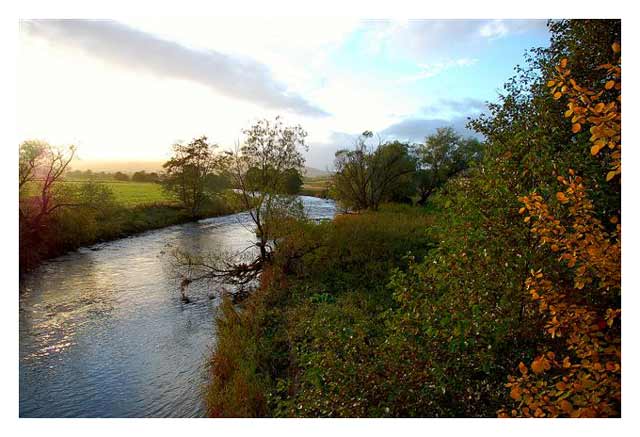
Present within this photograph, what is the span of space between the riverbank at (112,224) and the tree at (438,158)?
15755 mm

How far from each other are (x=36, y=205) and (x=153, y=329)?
9736mm

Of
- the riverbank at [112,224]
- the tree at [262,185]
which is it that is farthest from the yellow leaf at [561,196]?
the riverbank at [112,224]

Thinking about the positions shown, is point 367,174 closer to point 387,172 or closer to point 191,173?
point 387,172

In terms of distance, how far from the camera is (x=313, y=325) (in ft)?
19.4

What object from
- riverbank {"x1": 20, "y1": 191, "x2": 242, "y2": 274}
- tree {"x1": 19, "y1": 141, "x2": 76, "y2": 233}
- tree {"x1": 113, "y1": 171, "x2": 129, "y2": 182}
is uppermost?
tree {"x1": 113, "y1": 171, "x2": 129, "y2": 182}

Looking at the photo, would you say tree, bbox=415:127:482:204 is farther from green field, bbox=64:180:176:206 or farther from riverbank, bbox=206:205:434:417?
green field, bbox=64:180:176:206

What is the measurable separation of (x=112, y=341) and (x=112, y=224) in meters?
14.3

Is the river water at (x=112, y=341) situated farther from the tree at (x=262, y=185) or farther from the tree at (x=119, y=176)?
the tree at (x=119, y=176)

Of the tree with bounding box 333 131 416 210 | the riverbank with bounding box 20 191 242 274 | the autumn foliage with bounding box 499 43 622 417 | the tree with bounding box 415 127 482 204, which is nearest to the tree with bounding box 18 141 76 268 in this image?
the riverbank with bounding box 20 191 242 274

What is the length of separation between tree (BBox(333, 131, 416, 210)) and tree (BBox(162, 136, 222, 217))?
11479mm

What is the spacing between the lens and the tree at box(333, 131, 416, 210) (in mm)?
24375

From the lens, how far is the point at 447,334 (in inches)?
158

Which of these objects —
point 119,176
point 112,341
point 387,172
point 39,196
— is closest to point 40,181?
point 39,196
